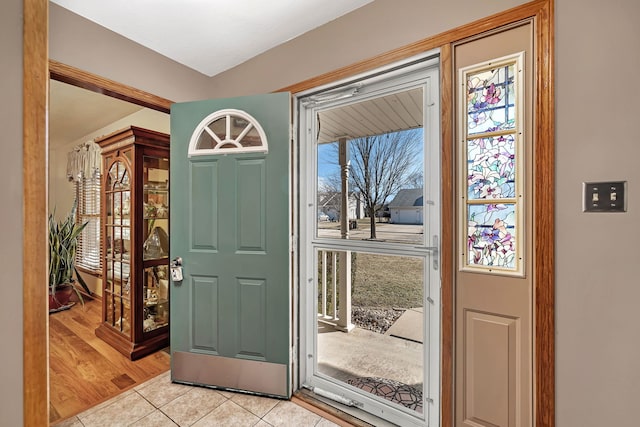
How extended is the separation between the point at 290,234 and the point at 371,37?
1.30 meters

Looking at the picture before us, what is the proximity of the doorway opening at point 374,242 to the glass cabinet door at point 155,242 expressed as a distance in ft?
5.34

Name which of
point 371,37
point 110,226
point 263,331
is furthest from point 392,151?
point 110,226

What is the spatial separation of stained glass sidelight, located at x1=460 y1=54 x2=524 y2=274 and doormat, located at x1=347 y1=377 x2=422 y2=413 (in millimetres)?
910

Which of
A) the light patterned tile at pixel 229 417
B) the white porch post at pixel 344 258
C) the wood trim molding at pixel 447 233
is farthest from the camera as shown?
the white porch post at pixel 344 258

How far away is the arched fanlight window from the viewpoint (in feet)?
6.33

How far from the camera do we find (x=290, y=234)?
190 cm

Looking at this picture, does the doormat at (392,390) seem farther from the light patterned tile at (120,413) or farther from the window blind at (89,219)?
the window blind at (89,219)

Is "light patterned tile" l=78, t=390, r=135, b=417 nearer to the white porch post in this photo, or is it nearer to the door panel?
the white porch post

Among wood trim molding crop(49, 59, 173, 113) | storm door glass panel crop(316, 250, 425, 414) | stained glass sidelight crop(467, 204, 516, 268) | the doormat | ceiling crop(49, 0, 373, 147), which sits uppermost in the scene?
ceiling crop(49, 0, 373, 147)

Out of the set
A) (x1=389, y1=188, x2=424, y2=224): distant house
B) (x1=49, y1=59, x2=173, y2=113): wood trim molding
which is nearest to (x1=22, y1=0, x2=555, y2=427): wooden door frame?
(x1=389, y1=188, x2=424, y2=224): distant house

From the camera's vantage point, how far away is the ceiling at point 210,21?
5.24 ft
